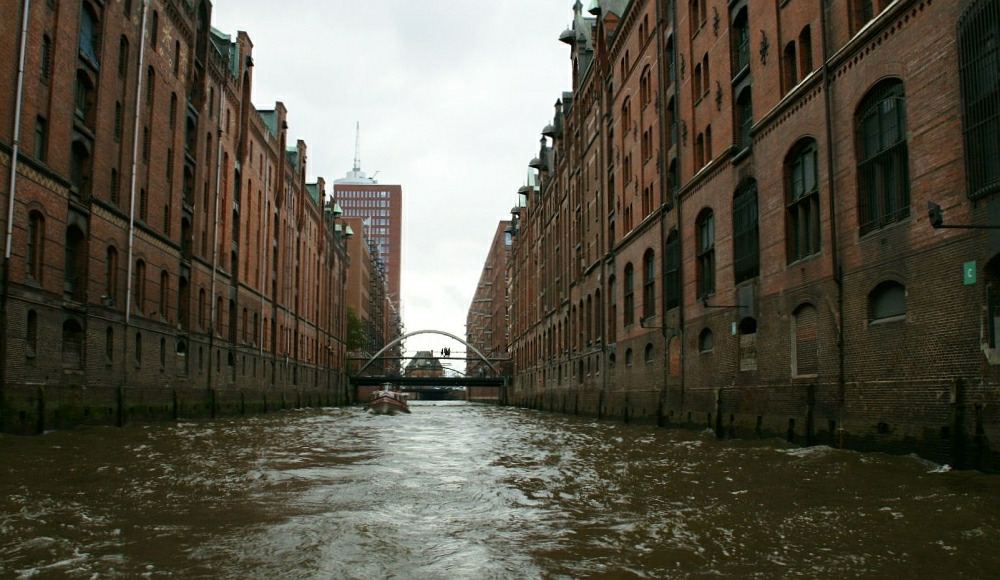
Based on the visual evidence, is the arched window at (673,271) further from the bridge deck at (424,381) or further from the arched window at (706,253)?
the bridge deck at (424,381)

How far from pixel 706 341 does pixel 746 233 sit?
4.16m

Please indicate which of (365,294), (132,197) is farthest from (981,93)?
(365,294)

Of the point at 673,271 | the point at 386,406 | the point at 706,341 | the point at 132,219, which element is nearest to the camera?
the point at 706,341

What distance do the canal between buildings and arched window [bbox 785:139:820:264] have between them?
479cm

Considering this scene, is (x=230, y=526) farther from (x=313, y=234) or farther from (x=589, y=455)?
(x=313, y=234)

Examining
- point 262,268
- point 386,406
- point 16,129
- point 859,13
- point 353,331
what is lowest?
point 386,406

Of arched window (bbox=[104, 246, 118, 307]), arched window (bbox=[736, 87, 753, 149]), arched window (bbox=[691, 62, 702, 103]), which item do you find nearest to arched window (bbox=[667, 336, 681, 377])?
arched window (bbox=[736, 87, 753, 149])

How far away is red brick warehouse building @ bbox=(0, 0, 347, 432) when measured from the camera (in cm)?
2125

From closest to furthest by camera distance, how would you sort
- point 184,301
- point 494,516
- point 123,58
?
1. point 494,516
2. point 123,58
3. point 184,301

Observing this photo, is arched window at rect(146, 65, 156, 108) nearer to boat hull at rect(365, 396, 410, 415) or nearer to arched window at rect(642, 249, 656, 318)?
arched window at rect(642, 249, 656, 318)

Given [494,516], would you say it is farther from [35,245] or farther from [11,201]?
[35,245]

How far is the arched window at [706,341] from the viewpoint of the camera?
25125 mm

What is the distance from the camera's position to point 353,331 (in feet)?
301

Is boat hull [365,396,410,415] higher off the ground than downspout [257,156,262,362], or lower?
lower
